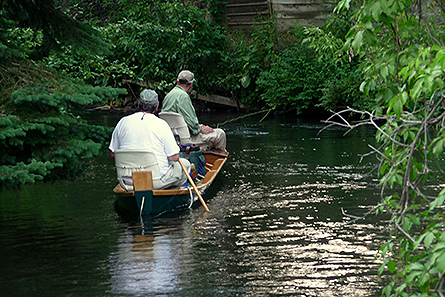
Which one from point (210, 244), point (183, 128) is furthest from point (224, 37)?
point (210, 244)

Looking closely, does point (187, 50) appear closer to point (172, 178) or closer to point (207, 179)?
point (207, 179)

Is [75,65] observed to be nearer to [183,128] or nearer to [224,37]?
[183,128]

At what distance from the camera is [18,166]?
5723mm

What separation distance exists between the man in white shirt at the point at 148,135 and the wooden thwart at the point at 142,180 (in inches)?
9.1

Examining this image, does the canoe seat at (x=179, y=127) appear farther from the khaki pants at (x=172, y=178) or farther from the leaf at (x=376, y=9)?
the leaf at (x=376, y=9)

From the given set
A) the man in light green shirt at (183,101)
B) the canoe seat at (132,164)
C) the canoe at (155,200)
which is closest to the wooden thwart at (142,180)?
the canoe at (155,200)

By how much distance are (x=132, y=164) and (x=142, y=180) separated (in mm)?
254

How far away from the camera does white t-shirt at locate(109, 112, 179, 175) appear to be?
7969 mm

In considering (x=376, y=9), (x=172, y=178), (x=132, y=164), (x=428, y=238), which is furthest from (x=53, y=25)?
(x=428, y=238)

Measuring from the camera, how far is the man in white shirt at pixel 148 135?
797cm

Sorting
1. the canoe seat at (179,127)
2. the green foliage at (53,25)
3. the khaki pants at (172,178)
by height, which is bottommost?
the khaki pants at (172,178)

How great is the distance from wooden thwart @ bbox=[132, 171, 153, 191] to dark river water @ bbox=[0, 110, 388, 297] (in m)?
0.43

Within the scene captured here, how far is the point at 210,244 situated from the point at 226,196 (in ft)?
8.67

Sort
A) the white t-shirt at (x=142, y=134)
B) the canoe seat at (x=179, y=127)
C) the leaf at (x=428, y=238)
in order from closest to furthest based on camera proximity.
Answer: the leaf at (x=428, y=238) < the white t-shirt at (x=142, y=134) < the canoe seat at (x=179, y=127)
